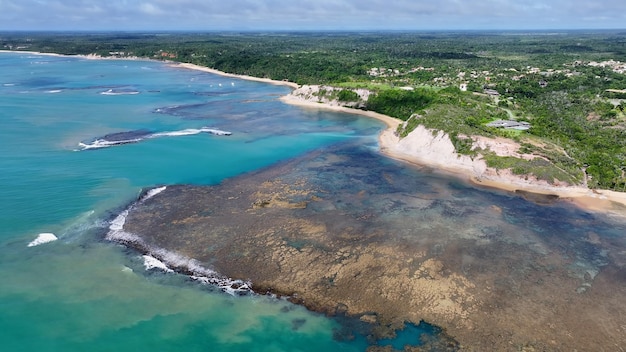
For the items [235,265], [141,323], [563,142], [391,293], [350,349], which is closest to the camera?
[350,349]

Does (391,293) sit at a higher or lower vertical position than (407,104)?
lower

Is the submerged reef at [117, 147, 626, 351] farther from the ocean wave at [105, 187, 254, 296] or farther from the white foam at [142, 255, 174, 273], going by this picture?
the white foam at [142, 255, 174, 273]

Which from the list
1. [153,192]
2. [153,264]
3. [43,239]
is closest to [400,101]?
[153,192]

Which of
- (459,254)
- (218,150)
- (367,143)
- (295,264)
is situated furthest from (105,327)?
(367,143)

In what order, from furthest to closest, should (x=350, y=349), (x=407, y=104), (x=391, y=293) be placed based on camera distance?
(x=407, y=104) < (x=391, y=293) < (x=350, y=349)

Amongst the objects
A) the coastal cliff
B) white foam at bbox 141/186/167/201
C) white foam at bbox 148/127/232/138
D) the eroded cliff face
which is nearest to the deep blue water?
white foam at bbox 148/127/232/138

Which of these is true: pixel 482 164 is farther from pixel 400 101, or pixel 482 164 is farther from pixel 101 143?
pixel 101 143

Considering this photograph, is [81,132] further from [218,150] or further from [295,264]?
[295,264]
